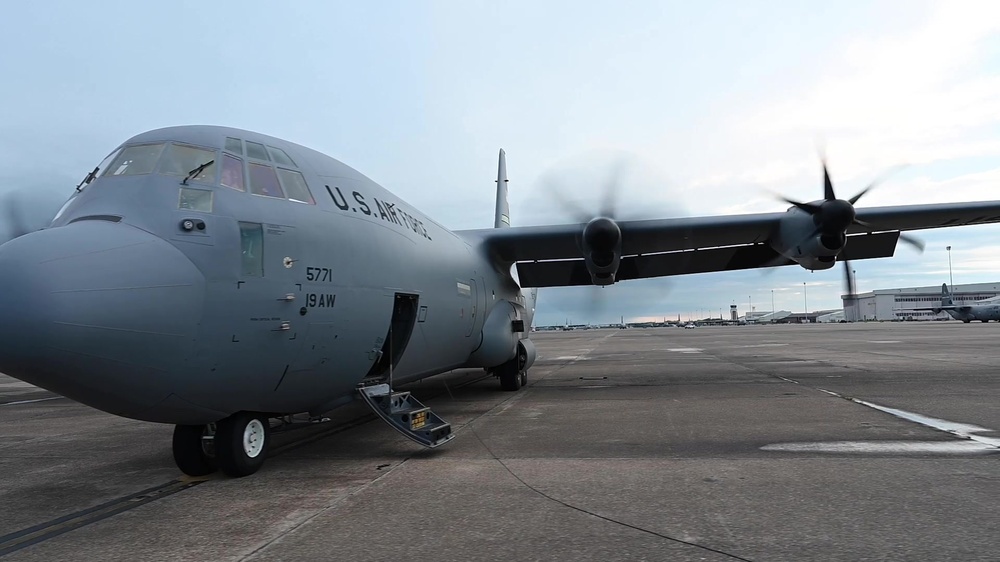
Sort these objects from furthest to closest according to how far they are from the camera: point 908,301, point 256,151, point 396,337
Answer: point 908,301 → point 396,337 → point 256,151

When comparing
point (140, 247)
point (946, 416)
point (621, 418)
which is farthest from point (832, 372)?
point (140, 247)

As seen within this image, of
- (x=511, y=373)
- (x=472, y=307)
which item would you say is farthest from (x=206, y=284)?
(x=511, y=373)

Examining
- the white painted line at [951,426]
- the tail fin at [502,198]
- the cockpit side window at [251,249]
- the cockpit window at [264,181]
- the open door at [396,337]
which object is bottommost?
the white painted line at [951,426]

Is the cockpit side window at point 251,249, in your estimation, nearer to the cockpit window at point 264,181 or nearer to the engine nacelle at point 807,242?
the cockpit window at point 264,181

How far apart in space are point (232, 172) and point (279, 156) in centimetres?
75

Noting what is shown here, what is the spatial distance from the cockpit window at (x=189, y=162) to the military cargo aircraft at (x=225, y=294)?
0.02 metres

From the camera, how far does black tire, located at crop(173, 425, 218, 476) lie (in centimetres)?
636

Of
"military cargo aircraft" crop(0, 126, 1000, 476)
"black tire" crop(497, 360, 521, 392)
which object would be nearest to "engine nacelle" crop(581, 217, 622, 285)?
"black tire" crop(497, 360, 521, 392)

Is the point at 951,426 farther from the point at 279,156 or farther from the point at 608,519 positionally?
Answer: the point at 279,156

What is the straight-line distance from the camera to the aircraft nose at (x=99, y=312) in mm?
4328

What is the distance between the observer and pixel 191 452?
6.35 metres

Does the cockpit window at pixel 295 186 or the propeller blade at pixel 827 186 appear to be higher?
the propeller blade at pixel 827 186

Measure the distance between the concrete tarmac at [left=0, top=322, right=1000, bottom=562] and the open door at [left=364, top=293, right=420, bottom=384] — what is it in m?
0.95

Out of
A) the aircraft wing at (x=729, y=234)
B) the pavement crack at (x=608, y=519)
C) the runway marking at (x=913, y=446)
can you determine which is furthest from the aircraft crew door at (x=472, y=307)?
the runway marking at (x=913, y=446)
